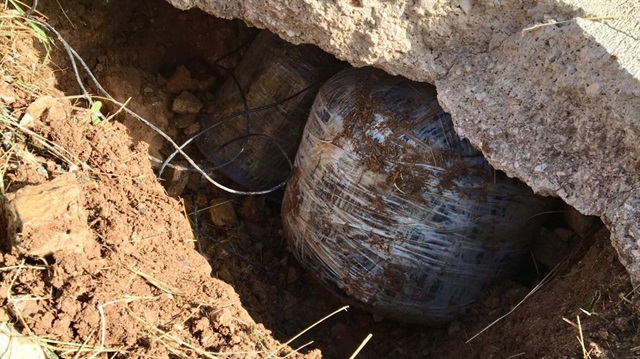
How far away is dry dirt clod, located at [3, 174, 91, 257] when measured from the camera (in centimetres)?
211

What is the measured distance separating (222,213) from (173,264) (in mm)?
699

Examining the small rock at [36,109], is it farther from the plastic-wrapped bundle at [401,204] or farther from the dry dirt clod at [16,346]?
the plastic-wrapped bundle at [401,204]

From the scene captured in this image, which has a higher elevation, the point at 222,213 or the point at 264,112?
the point at 264,112

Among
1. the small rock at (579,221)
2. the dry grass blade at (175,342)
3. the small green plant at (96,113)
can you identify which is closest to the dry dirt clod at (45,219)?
the dry grass blade at (175,342)

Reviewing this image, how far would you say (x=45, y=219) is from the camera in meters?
2.13

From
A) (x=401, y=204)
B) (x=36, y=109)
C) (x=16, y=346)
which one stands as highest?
(x=401, y=204)

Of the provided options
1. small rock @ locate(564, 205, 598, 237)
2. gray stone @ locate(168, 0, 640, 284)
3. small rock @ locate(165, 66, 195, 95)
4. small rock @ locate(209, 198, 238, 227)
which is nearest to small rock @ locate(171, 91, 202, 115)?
small rock @ locate(165, 66, 195, 95)

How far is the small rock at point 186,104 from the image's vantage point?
3.21m

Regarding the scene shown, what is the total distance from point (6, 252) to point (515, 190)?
168 cm

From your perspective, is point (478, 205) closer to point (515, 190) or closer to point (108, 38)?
point (515, 190)

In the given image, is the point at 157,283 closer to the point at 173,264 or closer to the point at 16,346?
the point at 173,264

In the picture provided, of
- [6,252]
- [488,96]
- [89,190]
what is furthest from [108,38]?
[488,96]

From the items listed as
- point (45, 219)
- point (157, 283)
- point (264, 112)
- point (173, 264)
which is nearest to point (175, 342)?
point (157, 283)

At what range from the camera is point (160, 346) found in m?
2.17
